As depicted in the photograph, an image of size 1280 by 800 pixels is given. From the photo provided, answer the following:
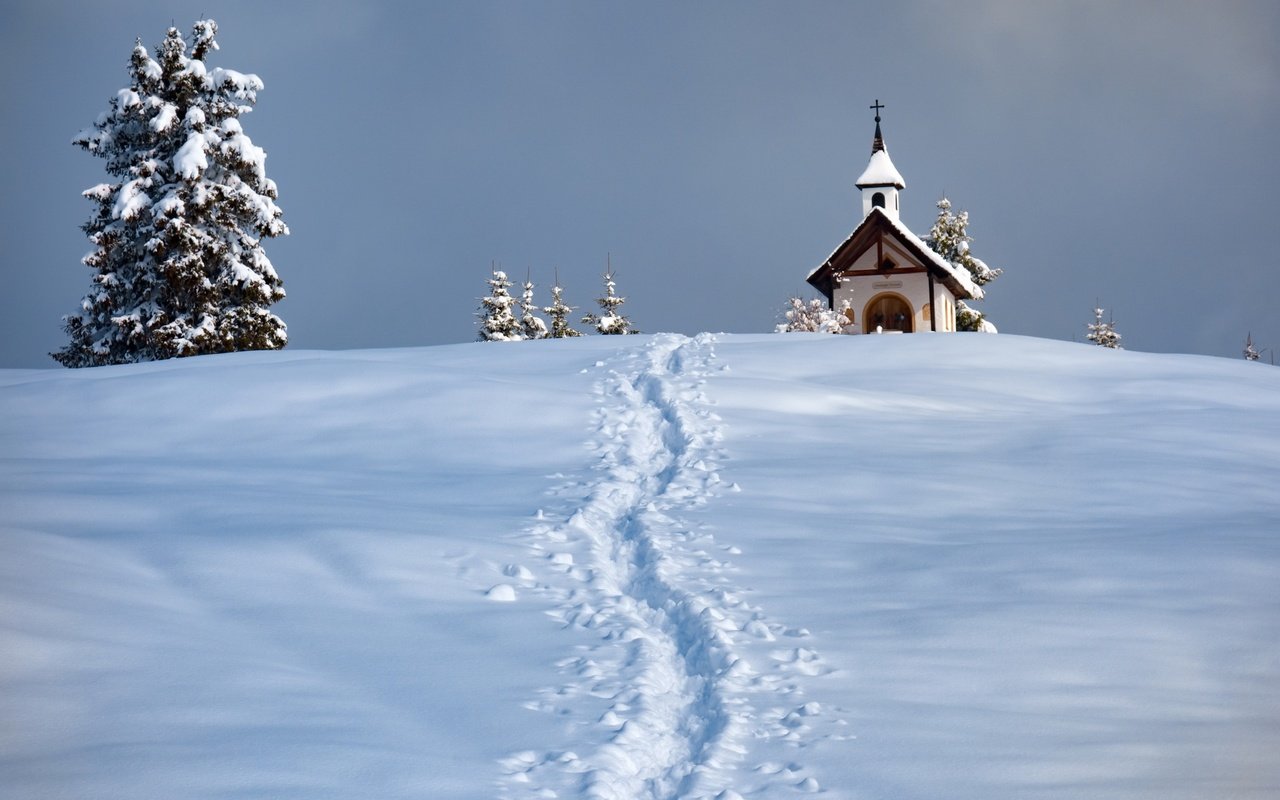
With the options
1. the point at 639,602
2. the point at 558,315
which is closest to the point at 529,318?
the point at 558,315

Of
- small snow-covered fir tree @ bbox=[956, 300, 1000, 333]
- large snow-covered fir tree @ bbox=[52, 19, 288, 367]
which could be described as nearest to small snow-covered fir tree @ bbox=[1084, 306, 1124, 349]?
small snow-covered fir tree @ bbox=[956, 300, 1000, 333]

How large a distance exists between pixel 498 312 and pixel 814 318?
13.9 m

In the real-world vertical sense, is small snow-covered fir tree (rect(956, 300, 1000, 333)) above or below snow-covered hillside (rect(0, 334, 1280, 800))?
above

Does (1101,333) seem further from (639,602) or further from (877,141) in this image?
(639,602)

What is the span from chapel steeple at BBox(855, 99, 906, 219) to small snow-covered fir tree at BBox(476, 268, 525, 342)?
591 inches

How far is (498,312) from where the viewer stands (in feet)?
145

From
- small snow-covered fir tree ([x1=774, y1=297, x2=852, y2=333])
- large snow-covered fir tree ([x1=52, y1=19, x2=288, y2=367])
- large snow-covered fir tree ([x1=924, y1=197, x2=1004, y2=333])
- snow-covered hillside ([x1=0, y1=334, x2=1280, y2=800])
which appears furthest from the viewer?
large snow-covered fir tree ([x1=924, y1=197, x2=1004, y2=333])

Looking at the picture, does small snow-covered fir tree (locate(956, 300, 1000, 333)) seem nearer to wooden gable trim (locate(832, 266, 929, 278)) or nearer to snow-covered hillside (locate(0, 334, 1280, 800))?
wooden gable trim (locate(832, 266, 929, 278))

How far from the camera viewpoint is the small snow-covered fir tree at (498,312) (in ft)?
144

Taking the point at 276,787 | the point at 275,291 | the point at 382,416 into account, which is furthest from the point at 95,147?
the point at 276,787

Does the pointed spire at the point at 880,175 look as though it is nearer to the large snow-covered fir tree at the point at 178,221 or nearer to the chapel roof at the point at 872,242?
the chapel roof at the point at 872,242

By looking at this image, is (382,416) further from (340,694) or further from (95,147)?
(95,147)

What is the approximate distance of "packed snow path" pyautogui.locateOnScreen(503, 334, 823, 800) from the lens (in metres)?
4.98

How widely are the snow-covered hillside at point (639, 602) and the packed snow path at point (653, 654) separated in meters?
0.03
